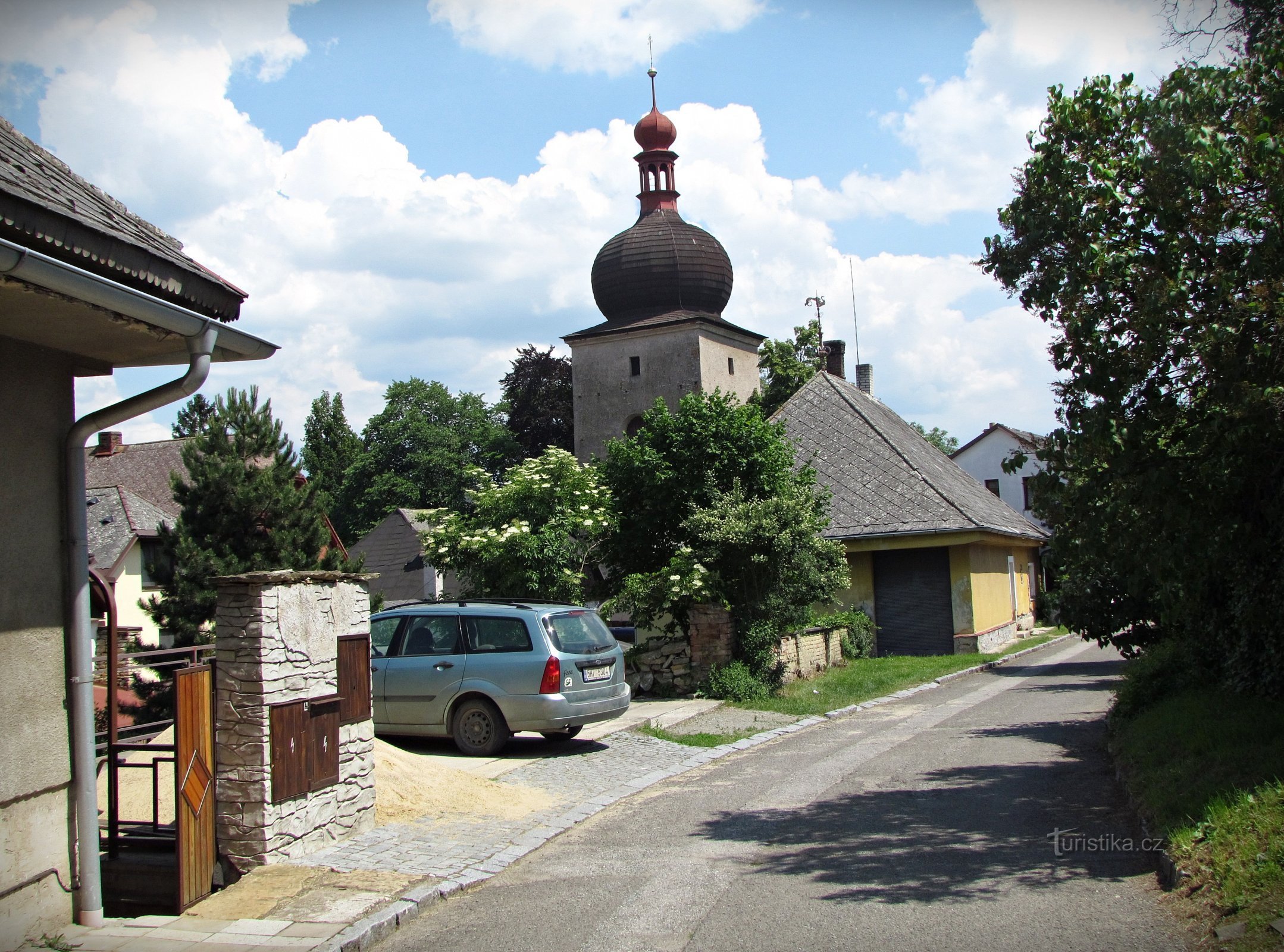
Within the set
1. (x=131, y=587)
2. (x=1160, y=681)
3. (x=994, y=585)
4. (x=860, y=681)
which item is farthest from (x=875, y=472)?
(x=131, y=587)

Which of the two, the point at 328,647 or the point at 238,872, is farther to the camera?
the point at 328,647

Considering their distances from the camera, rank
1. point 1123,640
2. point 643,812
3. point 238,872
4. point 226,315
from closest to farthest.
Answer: point 226,315 → point 238,872 → point 643,812 → point 1123,640

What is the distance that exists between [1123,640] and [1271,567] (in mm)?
6828

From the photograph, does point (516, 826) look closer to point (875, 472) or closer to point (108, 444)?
point (875, 472)

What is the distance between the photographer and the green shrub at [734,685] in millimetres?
17562

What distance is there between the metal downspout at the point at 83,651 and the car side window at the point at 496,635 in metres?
6.46

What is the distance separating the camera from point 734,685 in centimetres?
1769

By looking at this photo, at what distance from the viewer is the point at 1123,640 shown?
15484 millimetres

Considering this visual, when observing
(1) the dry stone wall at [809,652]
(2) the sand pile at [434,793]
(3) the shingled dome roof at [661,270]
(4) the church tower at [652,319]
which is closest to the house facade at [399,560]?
(4) the church tower at [652,319]

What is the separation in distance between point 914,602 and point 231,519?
50.4 ft

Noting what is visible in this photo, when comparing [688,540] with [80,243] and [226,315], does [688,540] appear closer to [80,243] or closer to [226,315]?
[226,315]

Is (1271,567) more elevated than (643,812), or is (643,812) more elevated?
(1271,567)

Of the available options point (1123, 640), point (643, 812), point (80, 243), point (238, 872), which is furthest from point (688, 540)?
point (80, 243)

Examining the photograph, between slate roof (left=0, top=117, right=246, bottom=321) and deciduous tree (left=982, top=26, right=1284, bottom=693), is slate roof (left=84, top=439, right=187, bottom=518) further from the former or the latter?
deciduous tree (left=982, top=26, right=1284, bottom=693)
